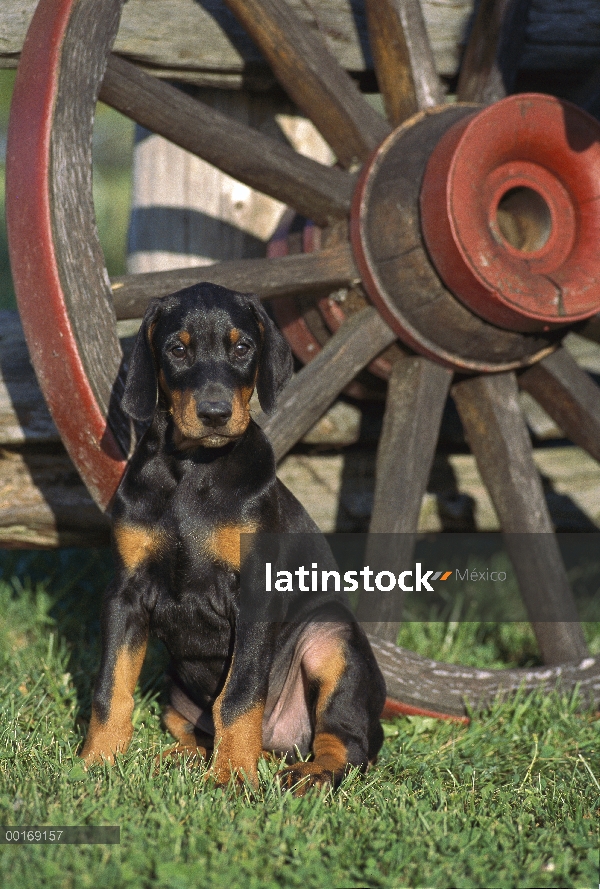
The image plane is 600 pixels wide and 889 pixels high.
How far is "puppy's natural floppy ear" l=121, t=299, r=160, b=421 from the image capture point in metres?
2.58

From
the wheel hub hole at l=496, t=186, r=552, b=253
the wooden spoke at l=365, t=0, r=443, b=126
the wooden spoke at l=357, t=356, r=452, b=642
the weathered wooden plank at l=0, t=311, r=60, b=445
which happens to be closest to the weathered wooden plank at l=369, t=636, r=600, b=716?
the wooden spoke at l=357, t=356, r=452, b=642

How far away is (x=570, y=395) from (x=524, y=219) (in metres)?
0.64

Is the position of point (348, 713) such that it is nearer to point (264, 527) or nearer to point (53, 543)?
point (264, 527)

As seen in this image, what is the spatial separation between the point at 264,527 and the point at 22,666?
1.30m

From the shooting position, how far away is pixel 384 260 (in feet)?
10.4

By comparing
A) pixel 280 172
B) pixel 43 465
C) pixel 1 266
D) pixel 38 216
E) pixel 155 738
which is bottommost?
pixel 155 738

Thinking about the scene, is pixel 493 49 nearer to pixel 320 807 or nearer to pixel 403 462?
pixel 403 462

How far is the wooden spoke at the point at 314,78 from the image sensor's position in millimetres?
3141

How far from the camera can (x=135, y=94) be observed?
3.04m

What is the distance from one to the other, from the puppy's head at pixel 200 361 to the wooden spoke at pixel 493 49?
1435 millimetres

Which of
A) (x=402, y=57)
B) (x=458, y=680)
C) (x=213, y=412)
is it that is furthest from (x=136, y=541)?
(x=402, y=57)

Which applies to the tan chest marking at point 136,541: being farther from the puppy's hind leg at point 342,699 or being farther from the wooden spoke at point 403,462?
the wooden spoke at point 403,462

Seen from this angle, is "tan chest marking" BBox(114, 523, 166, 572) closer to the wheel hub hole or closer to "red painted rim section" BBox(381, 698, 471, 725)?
"red painted rim section" BBox(381, 698, 471, 725)

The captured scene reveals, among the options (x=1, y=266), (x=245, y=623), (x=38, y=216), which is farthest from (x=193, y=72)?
(x=1, y=266)
